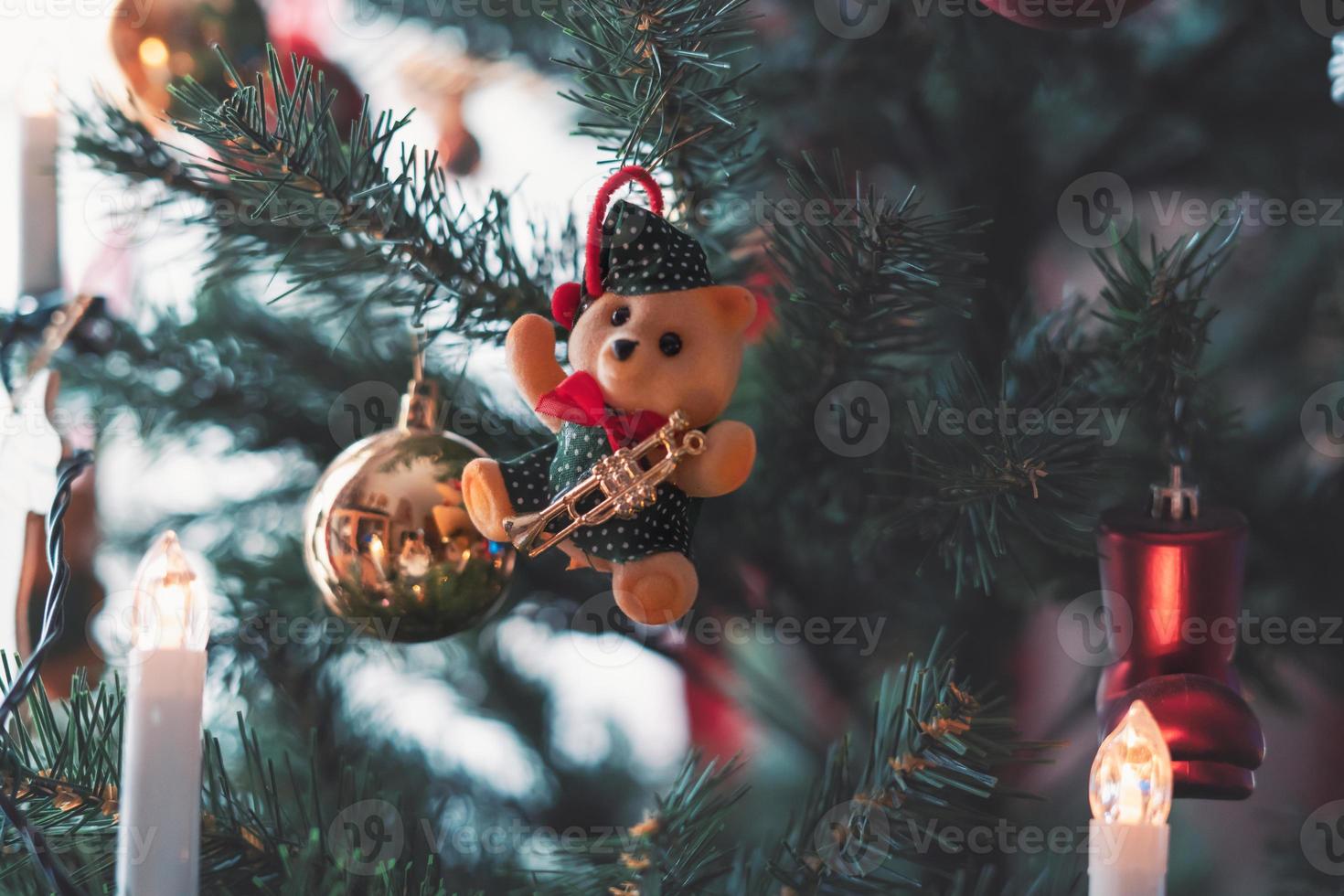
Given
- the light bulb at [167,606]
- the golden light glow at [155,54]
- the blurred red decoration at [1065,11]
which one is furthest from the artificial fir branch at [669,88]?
the golden light glow at [155,54]

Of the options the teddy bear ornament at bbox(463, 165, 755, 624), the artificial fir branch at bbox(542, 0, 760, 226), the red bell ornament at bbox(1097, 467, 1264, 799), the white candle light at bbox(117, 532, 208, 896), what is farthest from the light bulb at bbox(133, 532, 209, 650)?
the red bell ornament at bbox(1097, 467, 1264, 799)

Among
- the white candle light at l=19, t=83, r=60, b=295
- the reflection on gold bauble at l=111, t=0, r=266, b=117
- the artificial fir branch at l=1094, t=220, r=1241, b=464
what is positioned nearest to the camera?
the artificial fir branch at l=1094, t=220, r=1241, b=464

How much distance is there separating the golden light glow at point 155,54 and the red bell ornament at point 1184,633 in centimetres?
63

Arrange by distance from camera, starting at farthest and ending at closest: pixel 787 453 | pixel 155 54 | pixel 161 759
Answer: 1. pixel 155 54
2. pixel 787 453
3. pixel 161 759

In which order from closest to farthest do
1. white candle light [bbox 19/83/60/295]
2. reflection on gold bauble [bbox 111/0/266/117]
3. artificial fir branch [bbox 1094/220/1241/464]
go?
artificial fir branch [bbox 1094/220/1241/464] → white candle light [bbox 19/83/60/295] → reflection on gold bauble [bbox 111/0/266/117]

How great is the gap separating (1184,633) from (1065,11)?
260 millimetres

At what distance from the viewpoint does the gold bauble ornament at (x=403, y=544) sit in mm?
535

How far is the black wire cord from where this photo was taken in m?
0.45

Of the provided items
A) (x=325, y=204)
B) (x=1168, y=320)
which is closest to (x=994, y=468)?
(x=1168, y=320)

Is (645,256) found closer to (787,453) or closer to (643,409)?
(643,409)

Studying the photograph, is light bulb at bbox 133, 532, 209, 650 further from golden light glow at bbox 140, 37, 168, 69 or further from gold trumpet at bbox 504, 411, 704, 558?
golden light glow at bbox 140, 37, 168, 69

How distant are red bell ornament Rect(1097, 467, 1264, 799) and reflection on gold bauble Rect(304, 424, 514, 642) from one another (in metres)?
0.27

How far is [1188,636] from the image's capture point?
513 millimetres

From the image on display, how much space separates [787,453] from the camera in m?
0.64
